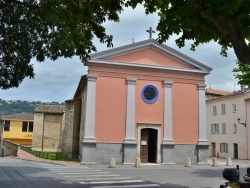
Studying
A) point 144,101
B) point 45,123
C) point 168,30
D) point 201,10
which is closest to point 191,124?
point 144,101

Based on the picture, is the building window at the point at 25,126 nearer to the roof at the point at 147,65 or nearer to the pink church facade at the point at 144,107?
the pink church facade at the point at 144,107

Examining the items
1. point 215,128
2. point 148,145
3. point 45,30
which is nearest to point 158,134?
point 148,145

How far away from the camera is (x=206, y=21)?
27.7 feet

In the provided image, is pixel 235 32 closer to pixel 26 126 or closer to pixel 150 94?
pixel 150 94

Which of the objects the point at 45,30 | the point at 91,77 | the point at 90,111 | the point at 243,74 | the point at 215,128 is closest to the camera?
the point at 45,30

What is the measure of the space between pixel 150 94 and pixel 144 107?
1.18m

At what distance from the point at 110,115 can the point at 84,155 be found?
3467mm

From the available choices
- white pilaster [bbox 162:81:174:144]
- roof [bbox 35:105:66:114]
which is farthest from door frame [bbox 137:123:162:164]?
roof [bbox 35:105:66:114]

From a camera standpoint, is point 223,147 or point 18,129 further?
point 18,129

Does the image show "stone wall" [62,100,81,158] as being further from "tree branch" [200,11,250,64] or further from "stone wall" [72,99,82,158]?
"tree branch" [200,11,250,64]

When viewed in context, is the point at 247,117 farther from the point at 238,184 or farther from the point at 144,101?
the point at 238,184

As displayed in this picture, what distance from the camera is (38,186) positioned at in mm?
11188

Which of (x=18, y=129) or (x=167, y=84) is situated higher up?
(x=167, y=84)

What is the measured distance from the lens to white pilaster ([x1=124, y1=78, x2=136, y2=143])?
22.0m
